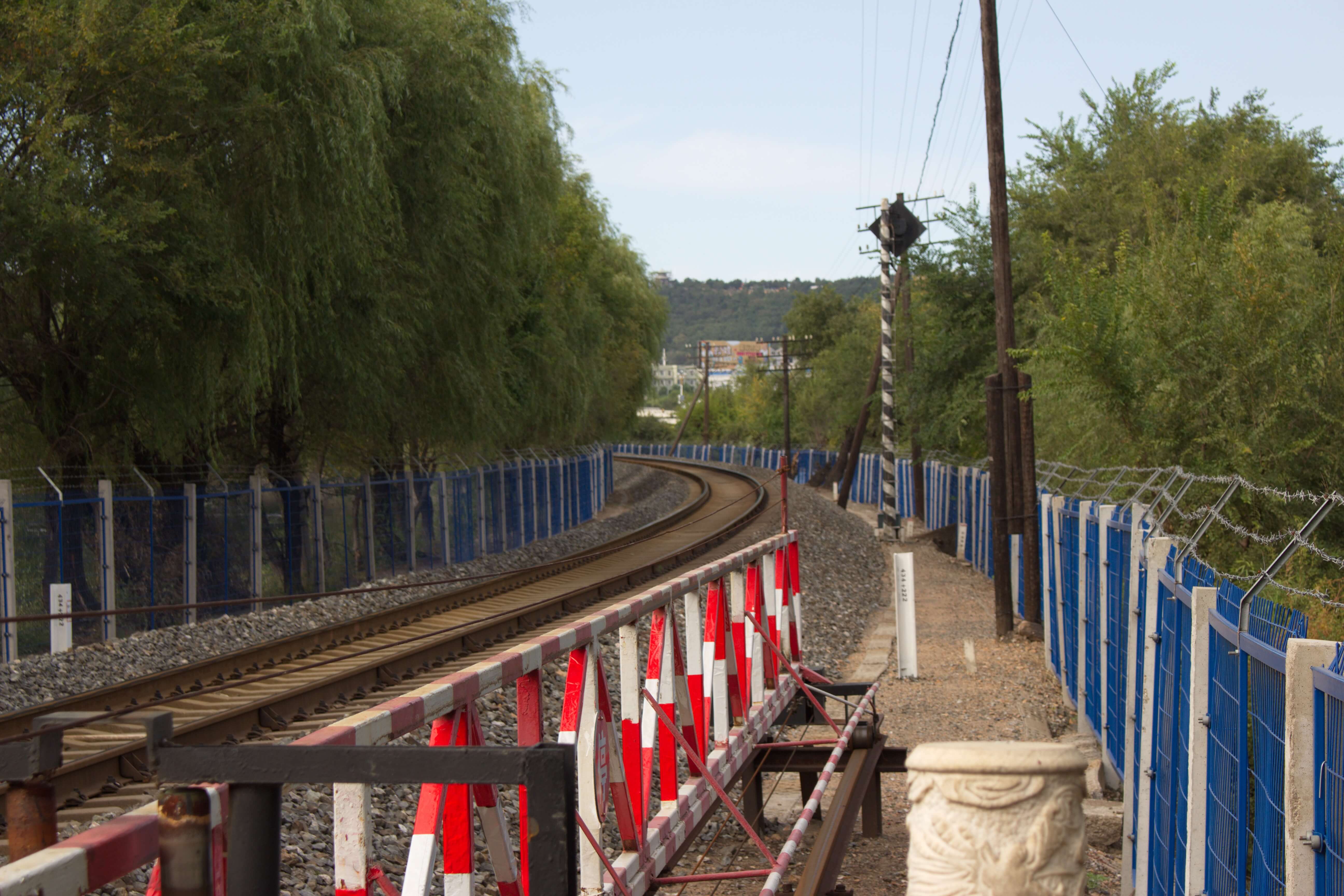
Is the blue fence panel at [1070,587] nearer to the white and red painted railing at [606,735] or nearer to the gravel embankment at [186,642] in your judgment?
the white and red painted railing at [606,735]

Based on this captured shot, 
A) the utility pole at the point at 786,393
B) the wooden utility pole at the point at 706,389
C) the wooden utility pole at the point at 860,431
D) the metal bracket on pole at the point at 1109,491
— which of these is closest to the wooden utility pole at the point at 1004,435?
the metal bracket on pole at the point at 1109,491

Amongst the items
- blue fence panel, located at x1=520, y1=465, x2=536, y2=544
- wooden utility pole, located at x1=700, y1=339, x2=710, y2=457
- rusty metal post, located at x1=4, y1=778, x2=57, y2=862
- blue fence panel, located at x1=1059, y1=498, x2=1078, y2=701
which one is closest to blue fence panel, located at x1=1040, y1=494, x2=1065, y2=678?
blue fence panel, located at x1=1059, y1=498, x2=1078, y2=701

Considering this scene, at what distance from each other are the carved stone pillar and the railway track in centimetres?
166

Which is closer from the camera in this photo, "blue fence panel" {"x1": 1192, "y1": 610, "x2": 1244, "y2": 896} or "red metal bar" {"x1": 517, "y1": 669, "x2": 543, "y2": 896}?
"red metal bar" {"x1": 517, "y1": 669, "x2": 543, "y2": 896}

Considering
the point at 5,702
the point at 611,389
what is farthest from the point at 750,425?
the point at 5,702

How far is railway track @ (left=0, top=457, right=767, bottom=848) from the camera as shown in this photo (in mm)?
6992

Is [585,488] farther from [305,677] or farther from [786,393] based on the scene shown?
[786,393]

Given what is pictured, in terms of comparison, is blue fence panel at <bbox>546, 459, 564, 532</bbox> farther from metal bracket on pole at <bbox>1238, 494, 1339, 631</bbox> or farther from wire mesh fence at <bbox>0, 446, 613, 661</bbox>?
metal bracket on pole at <bbox>1238, 494, 1339, 631</bbox>

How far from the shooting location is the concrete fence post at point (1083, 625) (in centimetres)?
1009

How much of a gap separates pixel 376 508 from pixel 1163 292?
1314 cm

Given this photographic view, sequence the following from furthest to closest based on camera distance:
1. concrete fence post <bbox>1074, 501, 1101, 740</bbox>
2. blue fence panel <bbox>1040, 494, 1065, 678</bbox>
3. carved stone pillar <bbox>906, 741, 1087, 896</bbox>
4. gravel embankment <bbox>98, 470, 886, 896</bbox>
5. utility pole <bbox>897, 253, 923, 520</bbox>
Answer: utility pole <bbox>897, 253, 923, 520</bbox> → blue fence panel <bbox>1040, 494, 1065, 678</bbox> → concrete fence post <bbox>1074, 501, 1101, 740</bbox> → gravel embankment <bbox>98, 470, 886, 896</bbox> → carved stone pillar <bbox>906, 741, 1087, 896</bbox>

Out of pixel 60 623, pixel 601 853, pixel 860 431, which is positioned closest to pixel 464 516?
pixel 60 623

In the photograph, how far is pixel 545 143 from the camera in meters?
24.7

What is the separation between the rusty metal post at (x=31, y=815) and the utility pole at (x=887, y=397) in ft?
97.8
